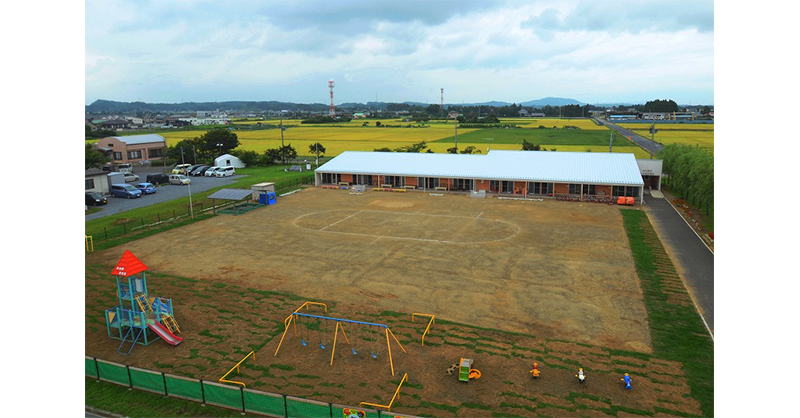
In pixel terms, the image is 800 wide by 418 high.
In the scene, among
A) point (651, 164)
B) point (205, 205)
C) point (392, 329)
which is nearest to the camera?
point (392, 329)

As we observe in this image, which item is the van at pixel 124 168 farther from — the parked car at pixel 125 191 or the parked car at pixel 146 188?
the parked car at pixel 125 191

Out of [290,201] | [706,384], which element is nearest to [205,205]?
[290,201]

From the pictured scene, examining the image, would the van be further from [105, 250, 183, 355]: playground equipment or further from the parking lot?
[105, 250, 183, 355]: playground equipment

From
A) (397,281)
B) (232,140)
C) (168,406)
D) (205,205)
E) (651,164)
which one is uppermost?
(232,140)

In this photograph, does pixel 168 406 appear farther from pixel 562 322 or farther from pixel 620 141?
pixel 620 141

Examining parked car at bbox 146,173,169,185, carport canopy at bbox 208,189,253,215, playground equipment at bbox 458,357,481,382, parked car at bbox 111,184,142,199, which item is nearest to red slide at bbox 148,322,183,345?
playground equipment at bbox 458,357,481,382

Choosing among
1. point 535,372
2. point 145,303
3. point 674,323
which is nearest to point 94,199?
point 145,303
